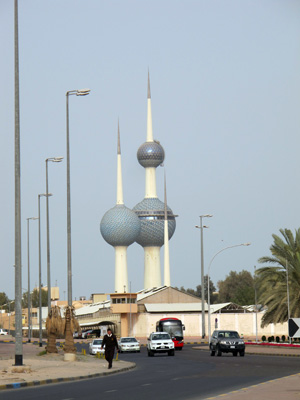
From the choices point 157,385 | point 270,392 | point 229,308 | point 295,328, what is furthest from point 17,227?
point 229,308

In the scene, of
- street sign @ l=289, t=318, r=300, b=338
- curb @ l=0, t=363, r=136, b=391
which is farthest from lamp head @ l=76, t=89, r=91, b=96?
street sign @ l=289, t=318, r=300, b=338

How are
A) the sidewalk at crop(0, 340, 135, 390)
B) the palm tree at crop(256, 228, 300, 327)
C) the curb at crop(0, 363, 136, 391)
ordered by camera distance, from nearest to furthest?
the curb at crop(0, 363, 136, 391) → the sidewalk at crop(0, 340, 135, 390) → the palm tree at crop(256, 228, 300, 327)

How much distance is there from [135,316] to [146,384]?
327 ft

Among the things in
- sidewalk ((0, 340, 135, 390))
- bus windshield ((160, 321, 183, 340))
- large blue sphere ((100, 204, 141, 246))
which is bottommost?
sidewalk ((0, 340, 135, 390))

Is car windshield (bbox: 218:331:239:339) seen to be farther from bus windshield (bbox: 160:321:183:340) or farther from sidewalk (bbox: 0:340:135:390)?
bus windshield (bbox: 160:321:183:340)

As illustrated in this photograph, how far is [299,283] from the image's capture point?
216 feet

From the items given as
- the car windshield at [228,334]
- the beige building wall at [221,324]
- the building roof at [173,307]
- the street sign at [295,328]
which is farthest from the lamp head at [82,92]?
the building roof at [173,307]

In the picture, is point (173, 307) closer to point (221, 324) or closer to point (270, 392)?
point (221, 324)

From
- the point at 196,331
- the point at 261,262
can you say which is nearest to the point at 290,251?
the point at 261,262

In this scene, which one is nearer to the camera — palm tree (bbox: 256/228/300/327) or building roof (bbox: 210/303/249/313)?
palm tree (bbox: 256/228/300/327)

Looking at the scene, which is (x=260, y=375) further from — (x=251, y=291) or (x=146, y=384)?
(x=251, y=291)

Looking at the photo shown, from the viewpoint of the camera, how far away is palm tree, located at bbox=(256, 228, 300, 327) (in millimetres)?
65750

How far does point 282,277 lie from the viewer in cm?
6912

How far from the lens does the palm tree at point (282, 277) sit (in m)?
65.8
